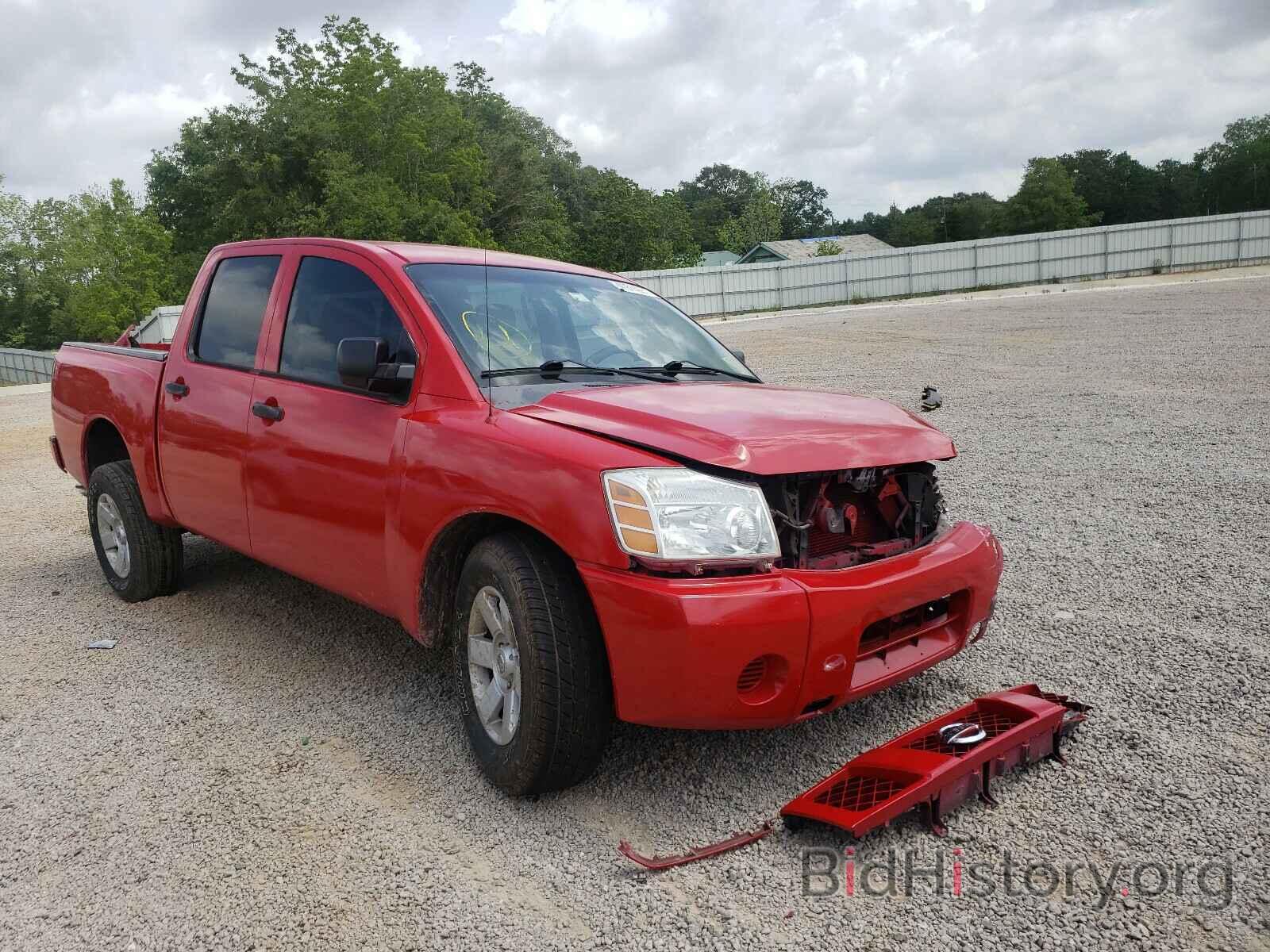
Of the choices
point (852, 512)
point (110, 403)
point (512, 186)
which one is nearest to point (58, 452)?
point (110, 403)

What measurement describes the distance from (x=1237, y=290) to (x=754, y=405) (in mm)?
24541

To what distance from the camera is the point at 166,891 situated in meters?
2.71

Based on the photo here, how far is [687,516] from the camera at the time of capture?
2.71 metres

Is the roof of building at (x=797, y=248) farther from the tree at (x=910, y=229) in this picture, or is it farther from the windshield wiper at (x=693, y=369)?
the windshield wiper at (x=693, y=369)

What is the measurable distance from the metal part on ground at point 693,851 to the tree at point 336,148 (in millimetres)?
42608

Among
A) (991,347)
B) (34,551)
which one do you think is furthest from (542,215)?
(34,551)

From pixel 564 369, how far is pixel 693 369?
632 mm

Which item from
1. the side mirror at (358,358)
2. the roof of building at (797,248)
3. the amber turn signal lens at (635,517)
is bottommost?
the amber turn signal lens at (635,517)

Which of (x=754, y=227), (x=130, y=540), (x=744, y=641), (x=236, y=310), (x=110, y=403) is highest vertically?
(x=754, y=227)

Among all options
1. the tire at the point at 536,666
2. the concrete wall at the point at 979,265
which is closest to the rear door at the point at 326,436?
the tire at the point at 536,666

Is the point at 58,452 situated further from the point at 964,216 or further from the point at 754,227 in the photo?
the point at 964,216

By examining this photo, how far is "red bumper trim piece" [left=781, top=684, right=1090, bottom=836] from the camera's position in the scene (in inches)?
106

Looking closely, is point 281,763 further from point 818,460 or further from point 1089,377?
point 1089,377

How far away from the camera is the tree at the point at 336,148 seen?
44.1 m
